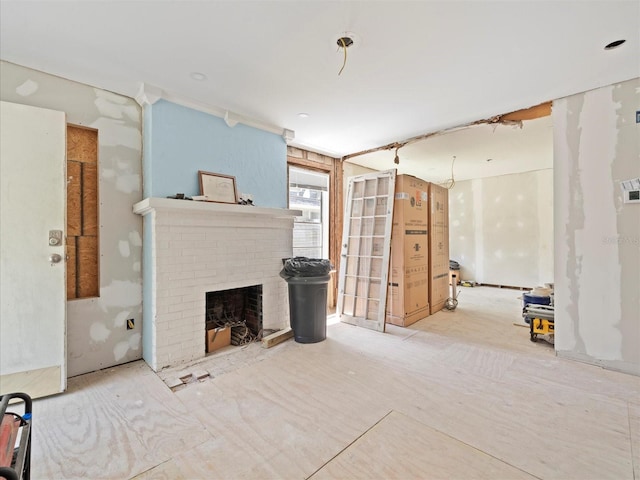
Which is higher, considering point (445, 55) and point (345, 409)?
point (445, 55)

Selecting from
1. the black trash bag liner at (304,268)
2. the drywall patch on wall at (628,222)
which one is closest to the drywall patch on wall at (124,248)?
the black trash bag liner at (304,268)

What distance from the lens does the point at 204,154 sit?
326 cm

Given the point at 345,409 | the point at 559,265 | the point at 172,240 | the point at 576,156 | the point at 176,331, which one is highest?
the point at 576,156

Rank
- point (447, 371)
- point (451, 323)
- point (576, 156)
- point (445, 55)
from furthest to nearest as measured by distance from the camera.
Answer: point (451, 323) → point (576, 156) → point (447, 371) → point (445, 55)

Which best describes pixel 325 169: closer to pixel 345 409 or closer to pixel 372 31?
pixel 372 31

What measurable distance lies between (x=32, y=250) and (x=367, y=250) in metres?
3.65

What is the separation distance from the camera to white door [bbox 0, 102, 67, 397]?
2271mm

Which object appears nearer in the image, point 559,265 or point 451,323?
point 559,265

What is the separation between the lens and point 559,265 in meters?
3.09

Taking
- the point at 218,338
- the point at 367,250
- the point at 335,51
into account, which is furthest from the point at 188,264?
the point at 367,250

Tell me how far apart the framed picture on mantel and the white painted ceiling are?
77 centimetres

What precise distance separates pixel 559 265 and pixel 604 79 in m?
1.80

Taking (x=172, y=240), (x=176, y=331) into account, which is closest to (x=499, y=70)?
(x=172, y=240)

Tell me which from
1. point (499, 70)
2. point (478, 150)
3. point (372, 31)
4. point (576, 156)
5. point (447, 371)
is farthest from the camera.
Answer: point (478, 150)
